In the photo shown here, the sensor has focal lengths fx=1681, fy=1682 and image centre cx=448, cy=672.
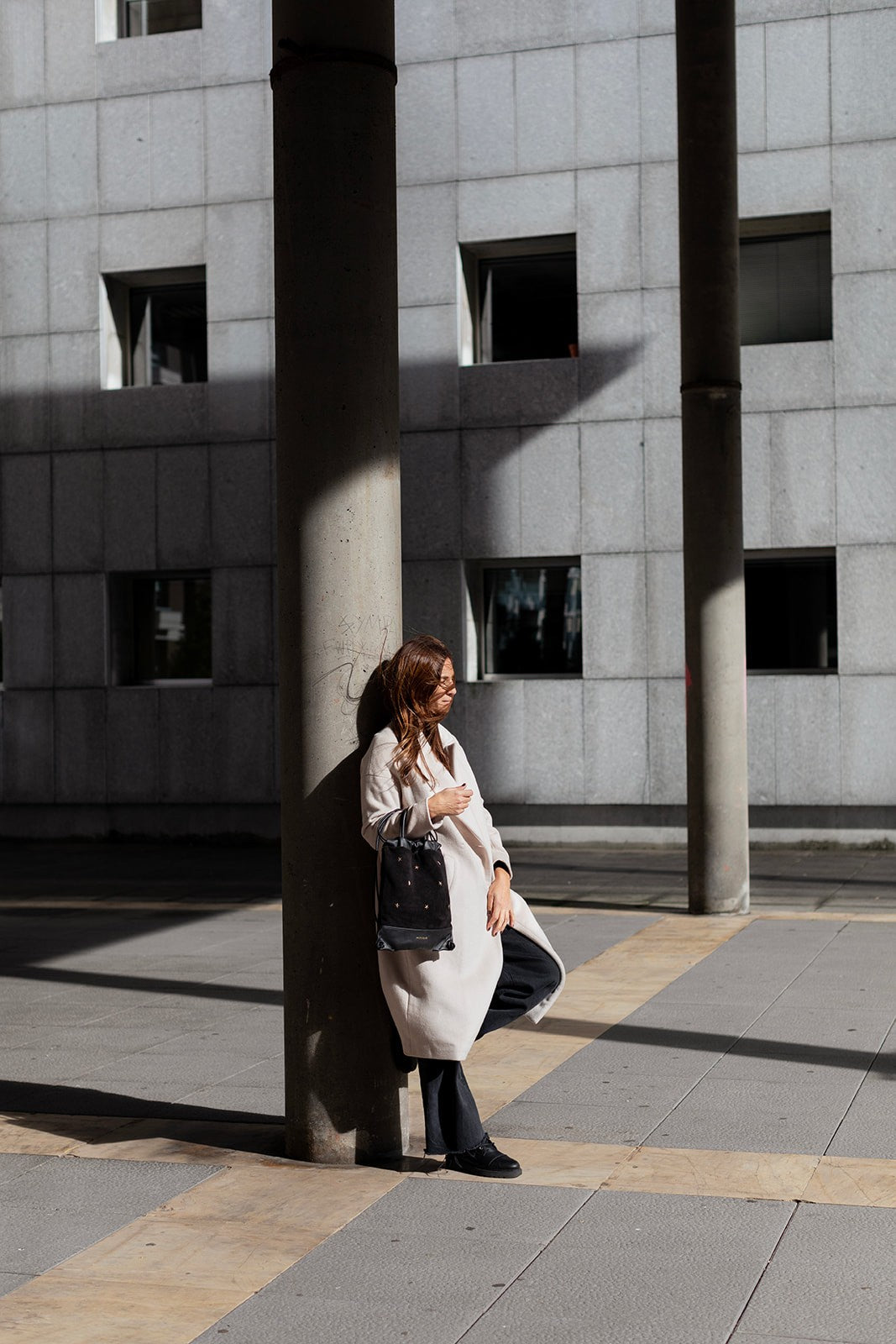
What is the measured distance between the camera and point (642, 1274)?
4727mm

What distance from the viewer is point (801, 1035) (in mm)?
8086

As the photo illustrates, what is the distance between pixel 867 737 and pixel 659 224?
5.93 meters

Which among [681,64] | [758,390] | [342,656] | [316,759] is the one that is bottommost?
[316,759]

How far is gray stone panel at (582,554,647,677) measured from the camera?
1822cm

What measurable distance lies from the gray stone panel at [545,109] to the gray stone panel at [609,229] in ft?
1.35

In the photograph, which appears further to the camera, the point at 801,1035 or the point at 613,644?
the point at 613,644

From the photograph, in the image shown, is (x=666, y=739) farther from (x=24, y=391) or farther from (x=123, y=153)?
(x=123, y=153)

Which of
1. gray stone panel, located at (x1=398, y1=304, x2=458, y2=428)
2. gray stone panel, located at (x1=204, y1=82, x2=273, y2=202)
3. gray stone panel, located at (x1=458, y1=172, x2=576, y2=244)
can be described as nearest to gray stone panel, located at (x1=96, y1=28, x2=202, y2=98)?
gray stone panel, located at (x1=204, y1=82, x2=273, y2=202)

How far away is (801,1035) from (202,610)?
520 inches

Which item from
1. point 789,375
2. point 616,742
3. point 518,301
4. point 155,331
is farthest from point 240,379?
point 789,375

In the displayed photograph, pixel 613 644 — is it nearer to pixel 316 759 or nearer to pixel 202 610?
pixel 202 610

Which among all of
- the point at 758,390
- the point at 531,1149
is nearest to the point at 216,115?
the point at 758,390

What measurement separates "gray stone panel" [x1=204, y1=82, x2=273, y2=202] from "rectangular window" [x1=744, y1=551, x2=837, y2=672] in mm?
7224

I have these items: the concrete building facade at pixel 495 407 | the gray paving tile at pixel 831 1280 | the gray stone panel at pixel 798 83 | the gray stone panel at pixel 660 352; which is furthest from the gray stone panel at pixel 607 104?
the gray paving tile at pixel 831 1280
